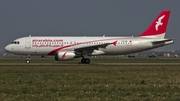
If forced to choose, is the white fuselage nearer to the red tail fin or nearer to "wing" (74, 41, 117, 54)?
"wing" (74, 41, 117, 54)

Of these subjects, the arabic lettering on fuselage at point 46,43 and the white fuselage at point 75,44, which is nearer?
the arabic lettering on fuselage at point 46,43

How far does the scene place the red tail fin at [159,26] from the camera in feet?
172

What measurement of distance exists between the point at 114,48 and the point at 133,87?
3245cm

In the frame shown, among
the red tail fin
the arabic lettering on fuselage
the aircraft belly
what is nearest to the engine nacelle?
the arabic lettering on fuselage

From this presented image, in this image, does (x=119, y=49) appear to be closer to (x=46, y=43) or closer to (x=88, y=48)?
(x=88, y=48)

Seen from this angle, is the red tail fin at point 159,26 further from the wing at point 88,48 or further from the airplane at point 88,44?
the wing at point 88,48

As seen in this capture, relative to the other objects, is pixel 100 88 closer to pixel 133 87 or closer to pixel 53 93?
pixel 133 87

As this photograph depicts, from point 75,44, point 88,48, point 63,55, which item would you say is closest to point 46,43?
point 63,55

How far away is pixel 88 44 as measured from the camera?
50.7 m

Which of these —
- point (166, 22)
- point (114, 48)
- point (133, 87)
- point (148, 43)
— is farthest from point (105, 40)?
point (133, 87)

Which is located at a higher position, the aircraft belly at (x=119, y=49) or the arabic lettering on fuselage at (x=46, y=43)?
the arabic lettering on fuselage at (x=46, y=43)

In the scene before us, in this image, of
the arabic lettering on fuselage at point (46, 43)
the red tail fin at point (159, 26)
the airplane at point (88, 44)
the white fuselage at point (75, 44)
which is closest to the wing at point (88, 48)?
the airplane at point (88, 44)

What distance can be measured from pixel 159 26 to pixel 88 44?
10.7 m

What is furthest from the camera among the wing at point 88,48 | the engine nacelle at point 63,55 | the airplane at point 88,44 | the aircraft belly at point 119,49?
the aircraft belly at point 119,49
